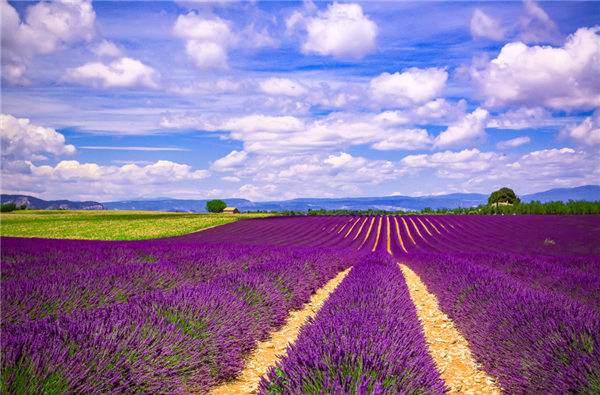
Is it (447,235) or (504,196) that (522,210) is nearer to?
(447,235)

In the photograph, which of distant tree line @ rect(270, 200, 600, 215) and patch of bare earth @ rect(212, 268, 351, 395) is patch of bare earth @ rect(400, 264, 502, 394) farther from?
distant tree line @ rect(270, 200, 600, 215)

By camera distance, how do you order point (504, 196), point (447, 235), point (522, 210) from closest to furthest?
→ point (447, 235) < point (522, 210) < point (504, 196)

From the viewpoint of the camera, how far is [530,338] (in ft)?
12.0

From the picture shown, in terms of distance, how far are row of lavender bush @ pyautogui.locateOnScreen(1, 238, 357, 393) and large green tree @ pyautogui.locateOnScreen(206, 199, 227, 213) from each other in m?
64.3

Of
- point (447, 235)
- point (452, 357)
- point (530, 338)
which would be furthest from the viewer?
point (447, 235)

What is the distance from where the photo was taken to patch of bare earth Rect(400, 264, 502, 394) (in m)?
3.88

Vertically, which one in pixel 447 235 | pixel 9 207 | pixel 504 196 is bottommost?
pixel 447 235

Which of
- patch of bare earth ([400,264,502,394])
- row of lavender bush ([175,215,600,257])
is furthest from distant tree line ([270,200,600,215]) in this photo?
patch of bare earth ([400,264,502,394])

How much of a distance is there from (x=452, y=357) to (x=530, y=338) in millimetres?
1336

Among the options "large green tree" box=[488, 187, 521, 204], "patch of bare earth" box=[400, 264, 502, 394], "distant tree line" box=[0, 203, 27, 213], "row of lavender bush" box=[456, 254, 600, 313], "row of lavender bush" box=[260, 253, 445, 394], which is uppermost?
"large green tree" box=[488, 187, 521, 204]

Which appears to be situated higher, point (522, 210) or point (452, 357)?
point (522, 210)

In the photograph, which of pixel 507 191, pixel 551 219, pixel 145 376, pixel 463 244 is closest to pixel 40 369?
pixel 145 376

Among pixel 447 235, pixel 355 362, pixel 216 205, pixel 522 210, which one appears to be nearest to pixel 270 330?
pixel 355 362

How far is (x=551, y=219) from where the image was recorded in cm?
2500
